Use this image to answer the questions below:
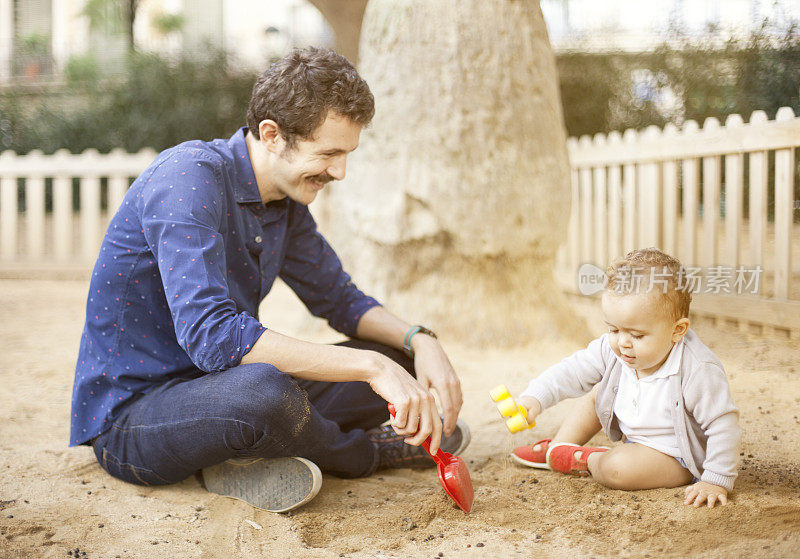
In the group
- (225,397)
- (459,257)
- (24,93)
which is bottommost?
(225,397)

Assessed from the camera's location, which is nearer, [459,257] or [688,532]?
[688,532]

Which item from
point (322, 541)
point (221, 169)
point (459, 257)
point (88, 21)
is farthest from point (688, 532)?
point (88, 21)

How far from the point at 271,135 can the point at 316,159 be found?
0.16m

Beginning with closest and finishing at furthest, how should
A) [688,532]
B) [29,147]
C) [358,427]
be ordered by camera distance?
[688,532]
[358,427]
[29,147]

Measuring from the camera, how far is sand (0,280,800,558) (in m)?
1.86

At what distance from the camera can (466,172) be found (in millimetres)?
4086

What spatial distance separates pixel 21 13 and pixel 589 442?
2575cm

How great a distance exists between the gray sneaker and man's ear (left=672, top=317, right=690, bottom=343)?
86 centimetres

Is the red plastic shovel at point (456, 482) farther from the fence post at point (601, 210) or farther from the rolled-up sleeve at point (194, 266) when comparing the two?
the fence post at point (601, 210)

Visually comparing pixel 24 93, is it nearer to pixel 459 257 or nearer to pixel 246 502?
pixel 459 257

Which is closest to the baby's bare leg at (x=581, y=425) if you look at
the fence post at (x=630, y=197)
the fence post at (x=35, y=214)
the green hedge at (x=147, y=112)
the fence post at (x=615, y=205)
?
the fence post at (x=630, y=197)


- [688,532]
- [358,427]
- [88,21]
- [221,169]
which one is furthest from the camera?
[88,21]

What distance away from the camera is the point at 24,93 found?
11.5m

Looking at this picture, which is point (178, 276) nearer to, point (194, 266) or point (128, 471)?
point (194, 266)
